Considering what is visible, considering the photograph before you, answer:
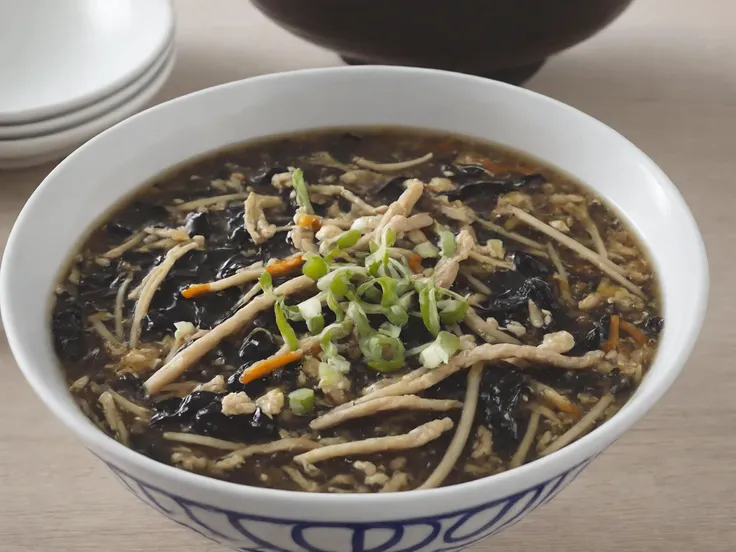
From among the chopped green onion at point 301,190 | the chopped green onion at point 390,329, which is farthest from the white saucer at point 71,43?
the chopped green onion at point 390,329

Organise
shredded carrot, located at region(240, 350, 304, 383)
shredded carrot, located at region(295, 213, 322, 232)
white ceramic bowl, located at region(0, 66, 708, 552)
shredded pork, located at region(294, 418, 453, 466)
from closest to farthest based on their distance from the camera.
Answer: white ceramic bowl, located at region(0, 66, 708, 552) < shredded pork, located at region(294, 418, 453, 466) < shredded carrot, located at region(240, 350, 304, 383) < shredded carrot, located at region(295, 213, 322, 232)

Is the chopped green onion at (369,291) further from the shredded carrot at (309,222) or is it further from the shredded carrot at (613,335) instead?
the shredded carrot at (613,335)

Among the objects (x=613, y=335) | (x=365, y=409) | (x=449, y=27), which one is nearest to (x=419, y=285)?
(x=365, y=409)

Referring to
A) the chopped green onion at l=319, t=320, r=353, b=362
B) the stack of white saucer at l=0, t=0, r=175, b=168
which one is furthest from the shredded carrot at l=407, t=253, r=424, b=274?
the stack of white saucer at l=0, t=0, r=175, b=168

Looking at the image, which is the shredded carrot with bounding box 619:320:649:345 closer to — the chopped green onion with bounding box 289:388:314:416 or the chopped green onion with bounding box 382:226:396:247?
the chopped green onion with bounding box 382:226:396:247

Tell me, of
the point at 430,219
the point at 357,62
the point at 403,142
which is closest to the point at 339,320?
the point at 430,219
